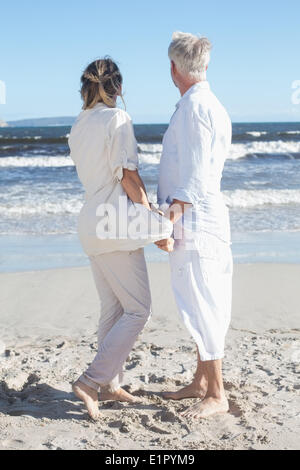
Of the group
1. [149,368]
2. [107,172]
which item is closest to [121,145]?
[107,172]

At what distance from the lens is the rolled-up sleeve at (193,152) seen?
107 inches

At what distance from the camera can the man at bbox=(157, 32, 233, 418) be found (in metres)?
2.73

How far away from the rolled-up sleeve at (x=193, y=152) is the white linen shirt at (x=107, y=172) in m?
0.18

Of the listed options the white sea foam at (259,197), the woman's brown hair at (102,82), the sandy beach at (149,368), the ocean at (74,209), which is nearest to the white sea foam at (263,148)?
the ocean at (74,209)

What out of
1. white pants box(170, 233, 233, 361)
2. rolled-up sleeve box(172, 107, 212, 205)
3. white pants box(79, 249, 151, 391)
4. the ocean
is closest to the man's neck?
rolled-up sleeve box(172, 107, 212, 205)

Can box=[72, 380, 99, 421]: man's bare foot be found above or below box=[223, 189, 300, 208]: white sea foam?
above

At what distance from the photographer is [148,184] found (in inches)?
576

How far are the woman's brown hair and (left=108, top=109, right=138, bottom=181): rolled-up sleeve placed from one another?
12 centimetres

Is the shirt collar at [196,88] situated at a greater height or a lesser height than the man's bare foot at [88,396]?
greater

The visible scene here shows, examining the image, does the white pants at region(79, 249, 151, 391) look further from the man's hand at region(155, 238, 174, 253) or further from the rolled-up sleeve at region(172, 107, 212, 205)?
the rolled-up sleeve at region(172, 107, 212, 205)

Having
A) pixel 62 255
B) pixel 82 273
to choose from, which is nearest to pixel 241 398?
pixel 82 273

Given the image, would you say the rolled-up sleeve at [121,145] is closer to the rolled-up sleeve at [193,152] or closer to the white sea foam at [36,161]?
the rolled-up sleeve at [193,152]
